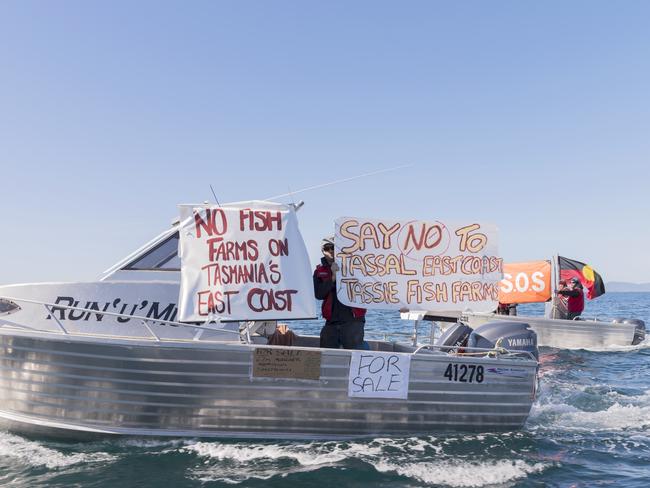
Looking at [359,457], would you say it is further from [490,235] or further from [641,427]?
[641,427]

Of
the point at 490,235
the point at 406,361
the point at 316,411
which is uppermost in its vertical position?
the point at 490,235

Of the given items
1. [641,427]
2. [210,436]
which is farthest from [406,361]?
[641,427]

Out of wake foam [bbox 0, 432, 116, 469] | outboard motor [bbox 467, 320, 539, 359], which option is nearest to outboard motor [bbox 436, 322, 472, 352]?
outboard motor [bbox 467, 320, 539, 359]

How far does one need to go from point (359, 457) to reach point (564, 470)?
7.75 ft

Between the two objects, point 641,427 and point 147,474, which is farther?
point 641,427

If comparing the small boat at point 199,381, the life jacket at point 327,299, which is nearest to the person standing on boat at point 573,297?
the small boat at point 199,381

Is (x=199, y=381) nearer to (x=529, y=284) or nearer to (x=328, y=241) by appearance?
(x=328, y=241)

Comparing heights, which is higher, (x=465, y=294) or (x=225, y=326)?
(x=465, y=294)

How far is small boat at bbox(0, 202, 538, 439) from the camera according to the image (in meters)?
6.52

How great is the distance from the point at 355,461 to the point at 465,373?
6.17 ft

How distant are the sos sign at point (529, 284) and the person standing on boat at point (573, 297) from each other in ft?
1.80

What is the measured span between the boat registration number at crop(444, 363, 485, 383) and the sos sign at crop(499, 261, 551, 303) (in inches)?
478

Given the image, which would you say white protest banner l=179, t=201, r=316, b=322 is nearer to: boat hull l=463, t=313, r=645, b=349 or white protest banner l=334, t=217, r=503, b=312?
white protest banner l=334, t=217, r=503, b=312

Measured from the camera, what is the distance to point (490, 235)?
316 inches
